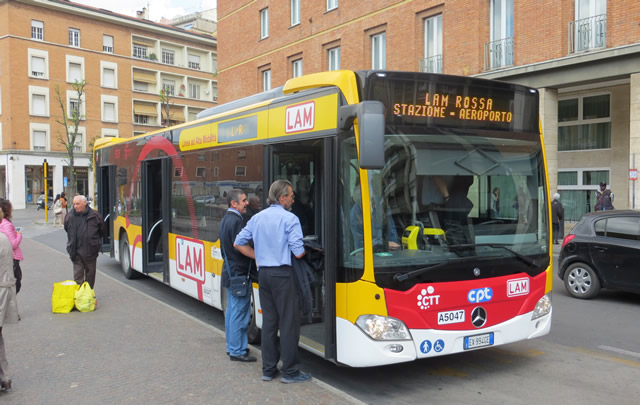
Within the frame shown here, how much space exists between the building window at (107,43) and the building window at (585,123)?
49201 millimetres

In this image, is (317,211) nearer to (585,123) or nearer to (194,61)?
(585,123)

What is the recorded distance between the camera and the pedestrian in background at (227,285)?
5.78m

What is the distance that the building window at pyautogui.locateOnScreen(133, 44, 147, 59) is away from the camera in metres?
61.8

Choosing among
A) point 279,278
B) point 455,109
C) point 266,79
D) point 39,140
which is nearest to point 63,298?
point 279,278

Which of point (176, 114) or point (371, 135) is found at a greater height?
point (176, 114)

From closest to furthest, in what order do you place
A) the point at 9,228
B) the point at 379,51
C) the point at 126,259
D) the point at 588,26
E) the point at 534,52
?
the point at 9,228 < the point at 126,259 < the point at 588,26 < the point at 534,52 < the point at 379,51

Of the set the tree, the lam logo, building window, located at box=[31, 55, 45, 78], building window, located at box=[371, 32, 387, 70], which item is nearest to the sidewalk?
the lam logo

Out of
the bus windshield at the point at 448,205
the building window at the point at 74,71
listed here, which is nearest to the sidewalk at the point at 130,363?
the bus windshield at the point at 448,205

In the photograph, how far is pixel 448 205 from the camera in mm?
5062

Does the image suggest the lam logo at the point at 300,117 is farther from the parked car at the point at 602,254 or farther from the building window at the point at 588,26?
the building window at the point at 588,26

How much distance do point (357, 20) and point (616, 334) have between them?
2037 cm

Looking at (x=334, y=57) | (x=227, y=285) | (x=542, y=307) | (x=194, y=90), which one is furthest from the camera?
(x=194, y=90)

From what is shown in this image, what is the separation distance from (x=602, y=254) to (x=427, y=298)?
5.71 m

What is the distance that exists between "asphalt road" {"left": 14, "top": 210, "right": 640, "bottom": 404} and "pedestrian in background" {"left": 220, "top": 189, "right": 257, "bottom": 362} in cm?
75
